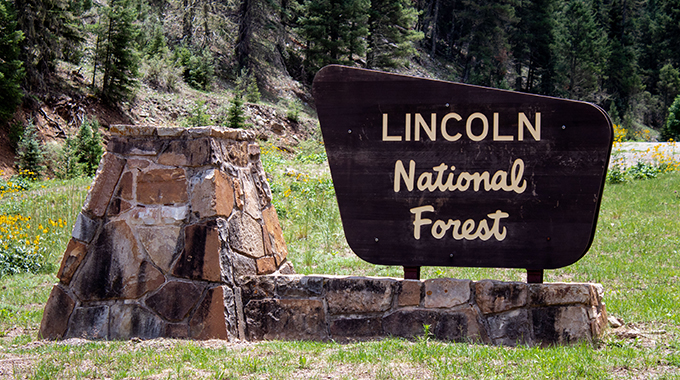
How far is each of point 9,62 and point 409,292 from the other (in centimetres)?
1441

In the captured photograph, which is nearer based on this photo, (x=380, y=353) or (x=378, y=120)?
(x=380, y=353)

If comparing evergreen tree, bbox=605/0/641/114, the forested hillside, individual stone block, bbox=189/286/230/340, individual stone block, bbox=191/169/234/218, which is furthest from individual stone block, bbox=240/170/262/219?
evergreen tree, bbox=605/0/641/114

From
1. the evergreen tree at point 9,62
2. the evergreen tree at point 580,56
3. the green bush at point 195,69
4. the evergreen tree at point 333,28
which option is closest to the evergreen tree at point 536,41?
the evergreen tree at point 580,56

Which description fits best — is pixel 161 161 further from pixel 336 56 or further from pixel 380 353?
pixel 336 56

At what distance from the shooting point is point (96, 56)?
1603 centimetres

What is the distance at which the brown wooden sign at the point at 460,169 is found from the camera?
3.57 metres

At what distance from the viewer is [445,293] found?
3.68m

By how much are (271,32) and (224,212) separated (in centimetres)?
2418

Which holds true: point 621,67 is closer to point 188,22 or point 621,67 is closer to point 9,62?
point 188,22

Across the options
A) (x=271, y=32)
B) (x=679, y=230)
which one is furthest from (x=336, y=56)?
(x=679, y=230)

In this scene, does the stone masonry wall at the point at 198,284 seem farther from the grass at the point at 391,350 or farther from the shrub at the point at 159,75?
the shrub at the point at 159,75

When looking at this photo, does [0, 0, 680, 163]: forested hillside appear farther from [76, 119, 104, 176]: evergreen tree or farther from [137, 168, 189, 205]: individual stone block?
[137, 168, 189, 205]: individual stone block

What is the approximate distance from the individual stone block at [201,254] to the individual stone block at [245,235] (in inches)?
6.1

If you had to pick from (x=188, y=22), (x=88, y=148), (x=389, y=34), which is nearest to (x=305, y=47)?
(x=389, y=34)
